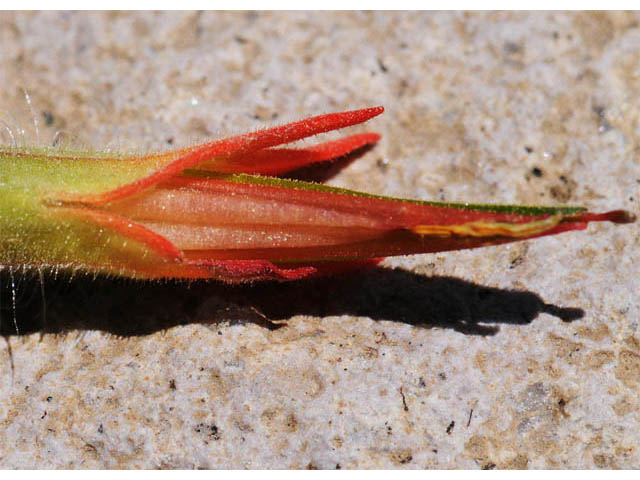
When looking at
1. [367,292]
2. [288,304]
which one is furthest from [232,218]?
[367,292]

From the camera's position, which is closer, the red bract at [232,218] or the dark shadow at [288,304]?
the red bract at [232,218]

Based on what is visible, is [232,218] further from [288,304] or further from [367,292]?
[367,292]

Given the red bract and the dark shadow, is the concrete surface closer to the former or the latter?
the dark shadow

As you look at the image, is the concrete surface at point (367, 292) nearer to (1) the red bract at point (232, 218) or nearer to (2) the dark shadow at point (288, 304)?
(2) the dark shadow at point (288, 304)

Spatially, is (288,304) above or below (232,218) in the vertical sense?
below

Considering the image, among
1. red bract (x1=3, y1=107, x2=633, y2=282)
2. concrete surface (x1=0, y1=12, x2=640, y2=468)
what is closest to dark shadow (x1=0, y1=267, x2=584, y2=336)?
concrete surface (x1=0, y1=12, x2=640, y2=468)

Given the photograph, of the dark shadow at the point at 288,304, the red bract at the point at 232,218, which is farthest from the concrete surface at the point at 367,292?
the red bract at the point at 232,218

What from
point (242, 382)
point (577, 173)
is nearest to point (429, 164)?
point (577, 173)
